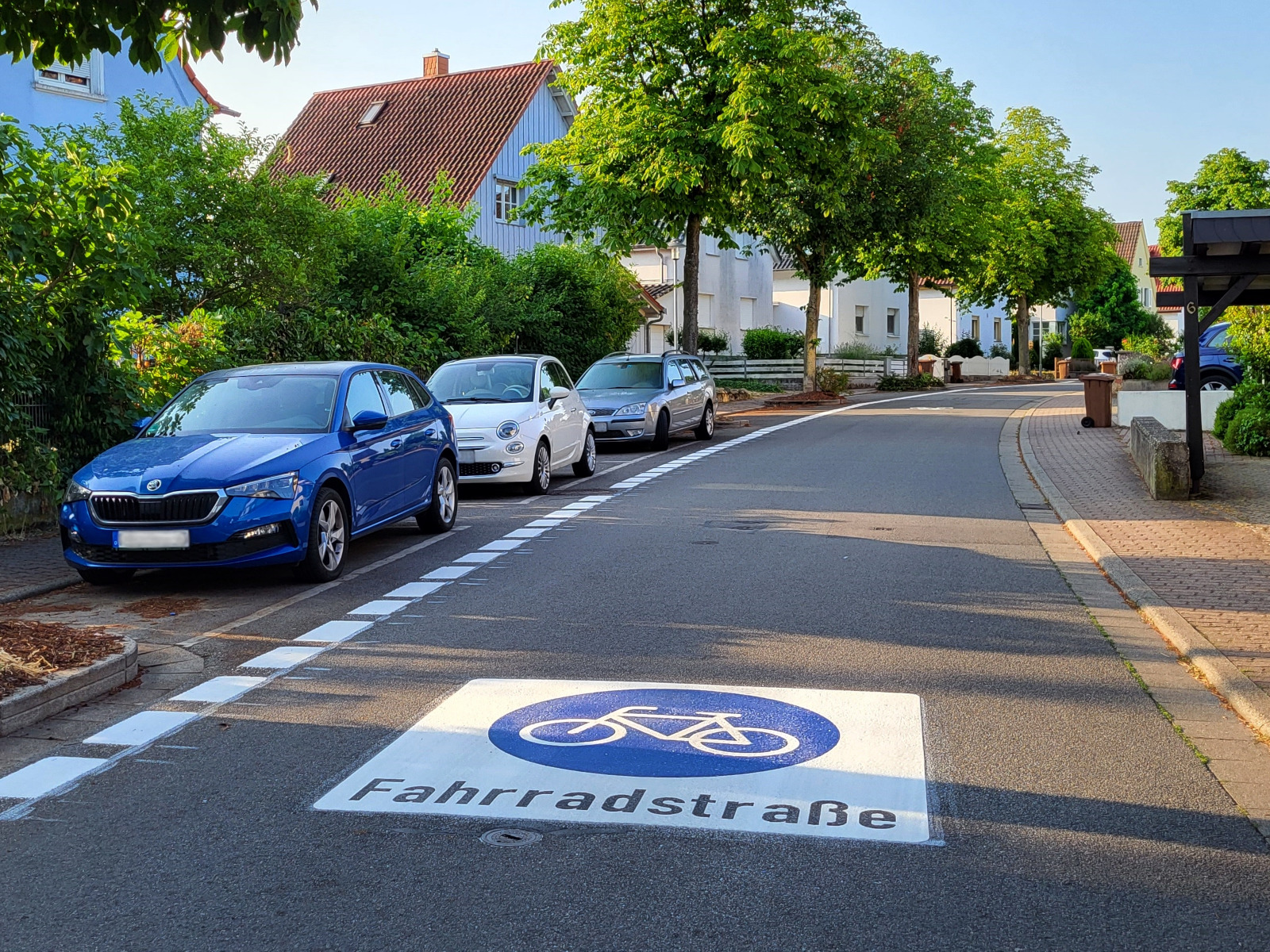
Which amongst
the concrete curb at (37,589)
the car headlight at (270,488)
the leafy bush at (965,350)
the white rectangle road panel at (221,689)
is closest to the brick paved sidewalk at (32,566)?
the concrete curb at (37,589)

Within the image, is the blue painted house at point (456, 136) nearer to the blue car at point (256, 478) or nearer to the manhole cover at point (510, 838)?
the blue car at point (256, 478)

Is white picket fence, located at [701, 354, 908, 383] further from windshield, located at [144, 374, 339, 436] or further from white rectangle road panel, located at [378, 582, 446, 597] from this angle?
white rectangle road panel, located at [378, 582, 446, 597]

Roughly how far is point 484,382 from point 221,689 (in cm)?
1041

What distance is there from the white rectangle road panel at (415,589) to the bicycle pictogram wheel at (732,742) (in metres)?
3.95

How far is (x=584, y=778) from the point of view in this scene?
17.4ft

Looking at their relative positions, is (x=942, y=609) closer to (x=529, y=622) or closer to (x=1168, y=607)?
(x=1168, y=607)

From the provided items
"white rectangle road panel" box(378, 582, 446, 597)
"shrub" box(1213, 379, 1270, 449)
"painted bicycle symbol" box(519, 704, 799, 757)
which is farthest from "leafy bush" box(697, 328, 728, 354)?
"painted bicycle symbol" box(519, 704, 799, 757)

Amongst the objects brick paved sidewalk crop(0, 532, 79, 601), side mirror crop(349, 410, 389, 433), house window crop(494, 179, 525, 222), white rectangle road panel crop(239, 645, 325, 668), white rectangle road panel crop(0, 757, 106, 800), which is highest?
house window crop(494, 179, 525, 222)

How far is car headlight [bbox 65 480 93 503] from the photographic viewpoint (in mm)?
9586

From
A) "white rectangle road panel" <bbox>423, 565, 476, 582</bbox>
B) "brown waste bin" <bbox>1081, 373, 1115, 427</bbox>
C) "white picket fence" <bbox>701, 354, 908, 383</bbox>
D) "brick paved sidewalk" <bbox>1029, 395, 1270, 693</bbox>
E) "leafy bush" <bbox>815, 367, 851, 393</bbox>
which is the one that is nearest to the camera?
"brick paved sidewalk" <bbox>1029, 395, 1270, 693</bbox>

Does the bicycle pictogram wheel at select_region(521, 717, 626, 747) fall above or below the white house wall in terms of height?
below

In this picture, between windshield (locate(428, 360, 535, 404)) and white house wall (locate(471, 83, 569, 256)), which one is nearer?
windshield (locate(428, 360, 535, 404))

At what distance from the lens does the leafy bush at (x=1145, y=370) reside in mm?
34812

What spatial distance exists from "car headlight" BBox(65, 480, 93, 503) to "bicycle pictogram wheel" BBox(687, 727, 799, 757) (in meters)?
5.65
